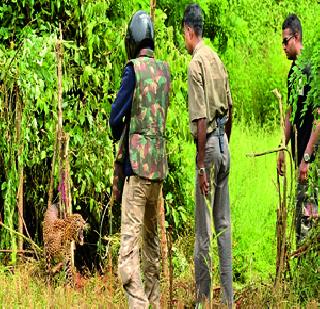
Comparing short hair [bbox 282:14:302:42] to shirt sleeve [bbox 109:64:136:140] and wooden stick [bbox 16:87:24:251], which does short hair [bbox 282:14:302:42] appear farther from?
wooden stick [bbox 16:87:24:251]

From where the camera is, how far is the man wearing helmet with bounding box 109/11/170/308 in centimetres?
616

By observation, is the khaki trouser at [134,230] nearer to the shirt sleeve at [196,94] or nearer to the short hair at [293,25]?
the shirt sleeve at [196,94]

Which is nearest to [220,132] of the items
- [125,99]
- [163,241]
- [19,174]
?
[125,99]

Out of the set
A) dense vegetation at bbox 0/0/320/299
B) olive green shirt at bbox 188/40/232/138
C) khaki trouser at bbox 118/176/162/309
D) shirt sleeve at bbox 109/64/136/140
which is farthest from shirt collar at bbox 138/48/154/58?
dense vegetation at bbox 0/0/320/299

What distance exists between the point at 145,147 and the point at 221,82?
28.9 inches

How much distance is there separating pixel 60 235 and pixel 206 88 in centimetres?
163

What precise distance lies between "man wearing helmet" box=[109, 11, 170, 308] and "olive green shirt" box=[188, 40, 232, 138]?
7.2 inches

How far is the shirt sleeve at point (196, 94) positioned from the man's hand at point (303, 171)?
3.53ft

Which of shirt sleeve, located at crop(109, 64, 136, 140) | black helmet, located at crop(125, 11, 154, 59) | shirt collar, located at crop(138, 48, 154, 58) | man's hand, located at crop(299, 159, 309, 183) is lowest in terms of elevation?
man's hand, located at crop(299, 159, 309, 183)

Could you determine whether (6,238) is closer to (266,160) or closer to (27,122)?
(27,122)

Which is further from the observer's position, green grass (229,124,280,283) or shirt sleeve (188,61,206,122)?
green grass (229,124,280,283)

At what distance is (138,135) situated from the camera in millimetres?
6227

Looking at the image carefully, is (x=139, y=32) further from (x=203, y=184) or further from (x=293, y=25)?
(x=293, y=25)

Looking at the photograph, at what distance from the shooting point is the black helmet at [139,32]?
247 inches
